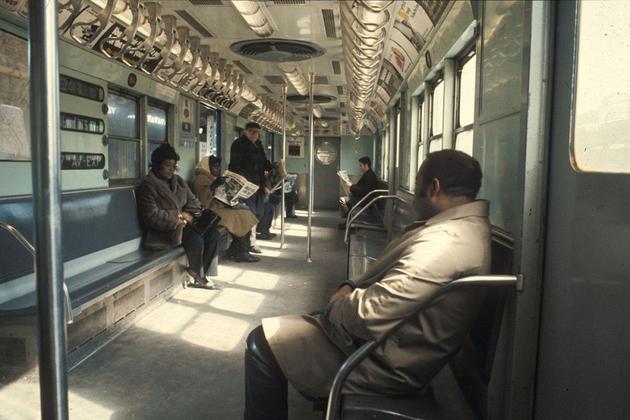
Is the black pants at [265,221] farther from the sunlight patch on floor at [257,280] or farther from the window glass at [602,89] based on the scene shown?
the window glass at [602,89]

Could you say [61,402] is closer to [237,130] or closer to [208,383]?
[208,383]

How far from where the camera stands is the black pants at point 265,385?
197cm

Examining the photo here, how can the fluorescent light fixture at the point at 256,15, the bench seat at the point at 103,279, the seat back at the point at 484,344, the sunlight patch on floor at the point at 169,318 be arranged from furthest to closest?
1. the fluorescent light fixture at the point at 256,15
2. the sunlight patch on floor at the point at 169,318
3. the bench seat at the point at 103,279
4. the seat back at the point at 484,344

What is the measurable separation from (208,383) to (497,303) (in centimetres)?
170

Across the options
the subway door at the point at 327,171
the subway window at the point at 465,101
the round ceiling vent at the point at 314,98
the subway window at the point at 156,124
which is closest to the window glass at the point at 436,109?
the subway window at the point at 465,101

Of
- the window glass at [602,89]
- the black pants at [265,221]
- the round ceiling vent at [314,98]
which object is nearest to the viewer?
the window glass at [602,89]

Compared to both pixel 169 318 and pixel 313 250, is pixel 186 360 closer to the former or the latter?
pixel 169 318

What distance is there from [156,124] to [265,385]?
5.11m

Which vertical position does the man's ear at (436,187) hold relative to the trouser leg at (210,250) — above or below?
above

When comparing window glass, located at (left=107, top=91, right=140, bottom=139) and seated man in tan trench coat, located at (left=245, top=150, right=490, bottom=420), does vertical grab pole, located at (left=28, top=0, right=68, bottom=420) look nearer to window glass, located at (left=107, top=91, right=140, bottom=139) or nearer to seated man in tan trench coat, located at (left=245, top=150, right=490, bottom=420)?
seated man in tan trench coat, located at (left=245, top=150, right=490, bottom=420)

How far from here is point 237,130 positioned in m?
10.7

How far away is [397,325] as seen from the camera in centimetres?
159

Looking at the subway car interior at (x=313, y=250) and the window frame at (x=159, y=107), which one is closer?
the subway car interior at (x=313, y=250)

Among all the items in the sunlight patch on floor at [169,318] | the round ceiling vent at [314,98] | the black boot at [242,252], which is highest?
the round ceiling vent at [314,98]
